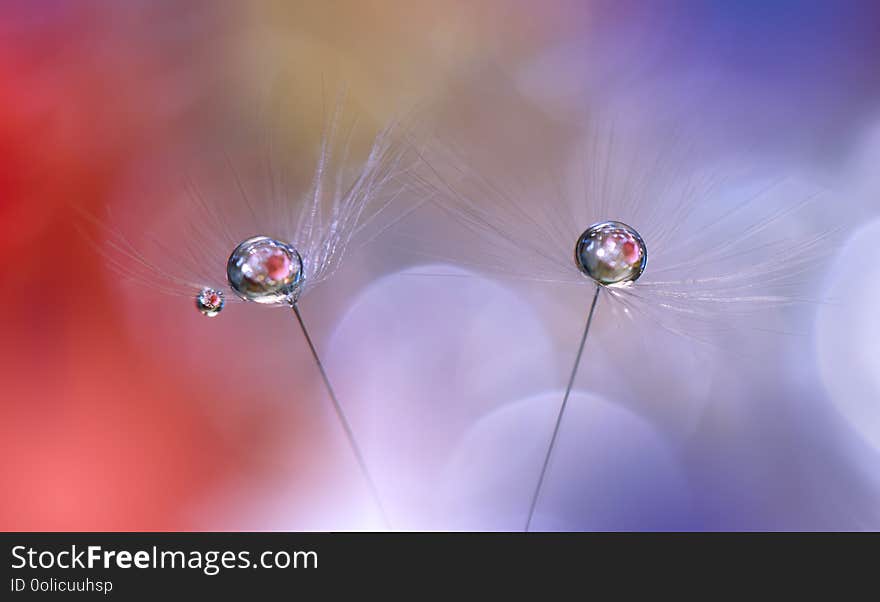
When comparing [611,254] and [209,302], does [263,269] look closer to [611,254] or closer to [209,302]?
[209,302]

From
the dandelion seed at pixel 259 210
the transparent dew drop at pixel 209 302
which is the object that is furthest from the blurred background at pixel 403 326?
the transparent dew drop at pixel 209 302

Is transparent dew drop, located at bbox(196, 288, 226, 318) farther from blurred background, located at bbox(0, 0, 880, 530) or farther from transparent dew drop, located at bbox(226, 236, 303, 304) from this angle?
blurred background, located at bbox(0, 0, 880, 530)

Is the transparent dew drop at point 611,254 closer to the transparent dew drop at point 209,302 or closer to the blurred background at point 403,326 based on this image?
the transparent dew drop at point 209,302

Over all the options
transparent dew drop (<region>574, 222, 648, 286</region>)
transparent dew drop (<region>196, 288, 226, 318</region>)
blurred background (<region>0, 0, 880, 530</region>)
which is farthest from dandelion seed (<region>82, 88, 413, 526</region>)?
transparent dew drop (<region>574, 222, 648, 286</region>)

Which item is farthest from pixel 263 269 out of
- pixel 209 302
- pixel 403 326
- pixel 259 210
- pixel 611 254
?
pixel 403 326

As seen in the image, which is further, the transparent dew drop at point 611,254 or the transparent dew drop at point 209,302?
the transparent dew drop at point 209,302

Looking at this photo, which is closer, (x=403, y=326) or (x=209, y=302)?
(x=209, y=302)
